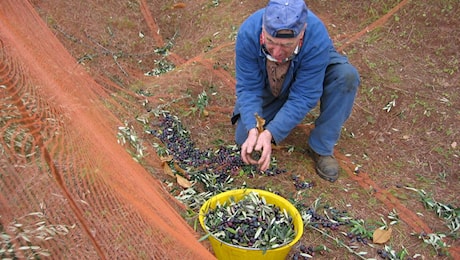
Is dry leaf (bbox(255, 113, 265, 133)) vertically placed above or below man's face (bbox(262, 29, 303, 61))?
Result: below

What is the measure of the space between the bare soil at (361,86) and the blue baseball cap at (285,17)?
1.10 m

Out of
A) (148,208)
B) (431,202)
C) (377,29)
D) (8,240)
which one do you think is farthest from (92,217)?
(377,29)

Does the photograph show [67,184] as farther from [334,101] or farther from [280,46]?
[334,101]

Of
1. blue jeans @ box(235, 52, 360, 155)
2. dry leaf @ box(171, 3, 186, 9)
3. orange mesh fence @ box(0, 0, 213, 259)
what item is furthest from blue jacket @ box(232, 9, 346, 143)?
dry leaf @ box(171, 3, 186, 9)

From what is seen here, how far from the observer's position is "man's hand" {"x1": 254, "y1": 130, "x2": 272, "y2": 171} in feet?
8.32

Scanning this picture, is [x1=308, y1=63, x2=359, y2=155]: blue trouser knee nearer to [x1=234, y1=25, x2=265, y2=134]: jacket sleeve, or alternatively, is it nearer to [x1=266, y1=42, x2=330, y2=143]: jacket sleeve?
[x1=266, y1=42, x2=330, y2=143]: jacket sleeve

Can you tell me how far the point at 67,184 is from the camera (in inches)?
85.9

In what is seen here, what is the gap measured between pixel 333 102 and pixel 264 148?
0.68m

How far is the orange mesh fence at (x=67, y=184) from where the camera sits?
199cm

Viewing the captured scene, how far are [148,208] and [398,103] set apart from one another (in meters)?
2.54

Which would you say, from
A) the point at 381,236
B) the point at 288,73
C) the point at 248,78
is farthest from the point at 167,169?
the point at 381,236

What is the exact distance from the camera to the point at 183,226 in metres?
2.28

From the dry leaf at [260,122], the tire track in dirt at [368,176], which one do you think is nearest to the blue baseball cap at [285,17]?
the dry leaf at [260,122]

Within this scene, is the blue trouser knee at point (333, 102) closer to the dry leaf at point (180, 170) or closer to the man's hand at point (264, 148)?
the man's hand at point (264, 148)
